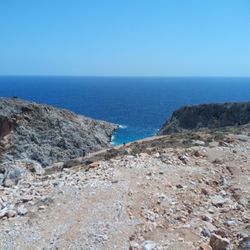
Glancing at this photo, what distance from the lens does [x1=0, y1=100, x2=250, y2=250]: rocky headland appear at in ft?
37.9

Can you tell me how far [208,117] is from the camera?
7906 cm

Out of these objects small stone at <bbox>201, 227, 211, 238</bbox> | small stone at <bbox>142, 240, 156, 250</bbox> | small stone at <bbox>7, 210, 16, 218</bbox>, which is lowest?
small stone at <bbox>201, 227, 211, 238</bbox>

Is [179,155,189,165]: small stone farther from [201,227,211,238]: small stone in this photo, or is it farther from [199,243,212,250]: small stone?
[199,243,212,250]: small stone

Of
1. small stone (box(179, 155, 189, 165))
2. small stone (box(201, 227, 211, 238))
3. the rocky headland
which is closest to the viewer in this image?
the rocky headland

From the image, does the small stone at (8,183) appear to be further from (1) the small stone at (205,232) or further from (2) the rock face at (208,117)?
(2) the rock face at (208,117)

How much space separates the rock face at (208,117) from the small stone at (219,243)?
60551 millimetres

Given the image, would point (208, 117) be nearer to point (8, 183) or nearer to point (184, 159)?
point (184, 159)

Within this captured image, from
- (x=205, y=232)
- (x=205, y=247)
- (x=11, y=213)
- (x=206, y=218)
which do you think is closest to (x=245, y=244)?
(x=205, y=247)

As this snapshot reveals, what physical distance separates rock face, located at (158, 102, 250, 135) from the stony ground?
55.8m

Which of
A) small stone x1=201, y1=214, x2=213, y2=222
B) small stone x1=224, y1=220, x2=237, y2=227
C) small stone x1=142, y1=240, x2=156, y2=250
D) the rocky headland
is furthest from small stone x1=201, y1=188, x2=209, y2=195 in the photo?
small stone x1=142, y1=240, x2=156, y2=250

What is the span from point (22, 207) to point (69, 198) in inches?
59.0

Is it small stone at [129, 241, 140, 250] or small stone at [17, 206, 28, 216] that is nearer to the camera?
small stone at [129, 241, 140, 250]

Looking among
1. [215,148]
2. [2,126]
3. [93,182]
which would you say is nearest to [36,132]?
[2,126]

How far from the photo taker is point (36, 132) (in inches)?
2010
